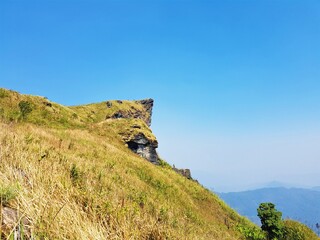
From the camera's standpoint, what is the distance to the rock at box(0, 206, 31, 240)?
328 cm

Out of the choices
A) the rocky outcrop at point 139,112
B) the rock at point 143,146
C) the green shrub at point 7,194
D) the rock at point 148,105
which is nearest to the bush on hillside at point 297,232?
the rock at point 143,146

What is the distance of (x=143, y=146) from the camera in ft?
160

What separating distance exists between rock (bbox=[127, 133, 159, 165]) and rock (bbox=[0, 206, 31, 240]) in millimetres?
43492

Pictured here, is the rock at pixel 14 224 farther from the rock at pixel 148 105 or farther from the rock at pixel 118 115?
the rock at pixel 148 105

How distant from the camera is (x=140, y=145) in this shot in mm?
48344

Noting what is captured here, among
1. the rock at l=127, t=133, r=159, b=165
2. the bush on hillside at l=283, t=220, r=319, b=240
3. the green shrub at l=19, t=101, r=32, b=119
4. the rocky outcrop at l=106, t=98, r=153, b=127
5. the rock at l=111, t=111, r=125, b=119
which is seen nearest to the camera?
the green shrub at l=19, t=101, r=32, b=119

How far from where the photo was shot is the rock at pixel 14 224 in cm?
328

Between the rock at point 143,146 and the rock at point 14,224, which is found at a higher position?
the rock at point 143,146

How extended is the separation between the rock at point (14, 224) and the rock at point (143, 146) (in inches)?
1712

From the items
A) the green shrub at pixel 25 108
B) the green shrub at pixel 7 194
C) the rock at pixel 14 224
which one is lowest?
the rock at pixel 14 224

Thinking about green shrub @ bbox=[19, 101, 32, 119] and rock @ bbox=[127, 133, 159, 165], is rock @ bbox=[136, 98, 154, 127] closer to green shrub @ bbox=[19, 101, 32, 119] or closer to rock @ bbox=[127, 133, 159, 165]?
rock @ bbox=[127, 133, 159, 165]

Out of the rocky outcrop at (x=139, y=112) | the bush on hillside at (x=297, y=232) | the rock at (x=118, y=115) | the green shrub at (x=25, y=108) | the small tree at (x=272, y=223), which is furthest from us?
the rocky outcrop at (x=139, y=112)

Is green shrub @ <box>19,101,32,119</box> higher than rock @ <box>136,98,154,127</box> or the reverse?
the reverse

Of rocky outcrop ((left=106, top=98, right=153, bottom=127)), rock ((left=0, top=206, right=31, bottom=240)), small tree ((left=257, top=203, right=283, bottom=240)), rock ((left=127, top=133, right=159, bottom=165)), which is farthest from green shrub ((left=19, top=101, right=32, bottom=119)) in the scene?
rocky outcrop ((left=106, top=98, right=153, bottom=127))
